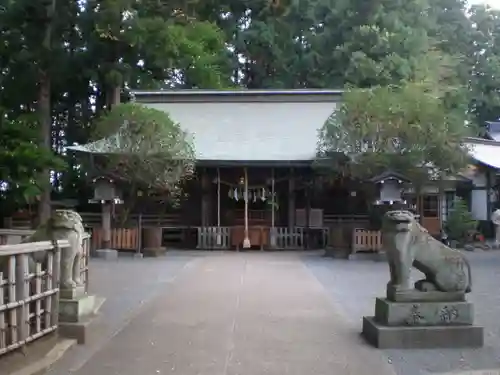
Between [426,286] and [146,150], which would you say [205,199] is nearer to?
[146,150]

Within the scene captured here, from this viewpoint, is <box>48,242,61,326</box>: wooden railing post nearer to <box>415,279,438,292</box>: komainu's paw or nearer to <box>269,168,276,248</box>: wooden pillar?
<box>415,279,438,292</box>: komainu's paw

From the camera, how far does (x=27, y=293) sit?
5.55 meters

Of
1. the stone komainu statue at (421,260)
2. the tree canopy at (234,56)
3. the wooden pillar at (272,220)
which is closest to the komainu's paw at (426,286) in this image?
the stone komainu statue at (421,260)

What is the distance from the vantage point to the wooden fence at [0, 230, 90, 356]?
17.1ft

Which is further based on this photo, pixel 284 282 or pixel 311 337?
pixel 284 282

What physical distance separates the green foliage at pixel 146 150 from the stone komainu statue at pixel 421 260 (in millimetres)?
12418

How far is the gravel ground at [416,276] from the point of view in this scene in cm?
578

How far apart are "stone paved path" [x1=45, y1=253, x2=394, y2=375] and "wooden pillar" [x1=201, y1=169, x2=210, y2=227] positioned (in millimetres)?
10847

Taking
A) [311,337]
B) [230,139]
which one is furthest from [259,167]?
[311,337]

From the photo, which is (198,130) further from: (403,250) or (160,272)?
(403,250)

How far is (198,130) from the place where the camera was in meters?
24.9

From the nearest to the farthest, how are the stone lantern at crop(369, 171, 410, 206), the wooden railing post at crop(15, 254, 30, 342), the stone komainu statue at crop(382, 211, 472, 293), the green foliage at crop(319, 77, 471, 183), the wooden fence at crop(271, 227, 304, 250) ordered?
the wooden railing post at crop(15, 254, 30, 342), the stone komainu statue at crop(382, 211, 472, 293), the green foliage at crop(319, 77, 471, 183), the stone lantern at crop(369, 171, 410, 206), the wooden fence at crop(271, 227, 304, 250)

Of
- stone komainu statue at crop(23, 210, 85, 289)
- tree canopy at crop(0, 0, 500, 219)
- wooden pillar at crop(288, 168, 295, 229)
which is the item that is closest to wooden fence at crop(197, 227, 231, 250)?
wooden pillar at crop(288, 168, 295, 229)

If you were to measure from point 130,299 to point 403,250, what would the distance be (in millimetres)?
4911
